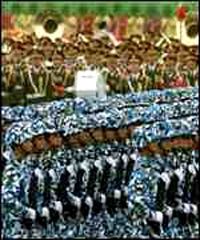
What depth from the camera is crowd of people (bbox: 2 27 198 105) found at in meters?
3.33

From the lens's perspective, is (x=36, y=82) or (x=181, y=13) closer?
(x=36, y=82)

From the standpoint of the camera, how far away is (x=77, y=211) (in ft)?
6.84

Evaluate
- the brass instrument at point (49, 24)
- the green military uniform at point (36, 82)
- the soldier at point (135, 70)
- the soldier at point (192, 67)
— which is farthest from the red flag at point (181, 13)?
the green military uniform at point (36, 82)

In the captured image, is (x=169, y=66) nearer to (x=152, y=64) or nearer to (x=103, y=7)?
(x=152, y=64)

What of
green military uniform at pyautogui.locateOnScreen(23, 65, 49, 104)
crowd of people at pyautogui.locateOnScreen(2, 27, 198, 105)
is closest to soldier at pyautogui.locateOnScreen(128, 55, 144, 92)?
crowd of people at pyautogui.locateOnScreen(2, 27, 198, 105)

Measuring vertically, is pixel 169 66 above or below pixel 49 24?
below

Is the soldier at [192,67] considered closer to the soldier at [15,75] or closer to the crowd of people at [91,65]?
the crowd of people at [91,65]

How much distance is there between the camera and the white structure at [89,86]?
233cm

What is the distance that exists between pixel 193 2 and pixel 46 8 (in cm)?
94

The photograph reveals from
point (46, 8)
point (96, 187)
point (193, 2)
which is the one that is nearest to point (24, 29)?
point (46, 8)

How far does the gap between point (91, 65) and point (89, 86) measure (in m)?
1.17

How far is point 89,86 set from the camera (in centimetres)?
239

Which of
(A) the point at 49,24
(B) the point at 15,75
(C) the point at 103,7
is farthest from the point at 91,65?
(C) the point at 103,7

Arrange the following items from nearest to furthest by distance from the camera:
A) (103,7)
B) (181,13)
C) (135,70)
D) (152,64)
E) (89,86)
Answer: (89,86) < (135,70) < (152,64) < (181,13) < (103,7)
